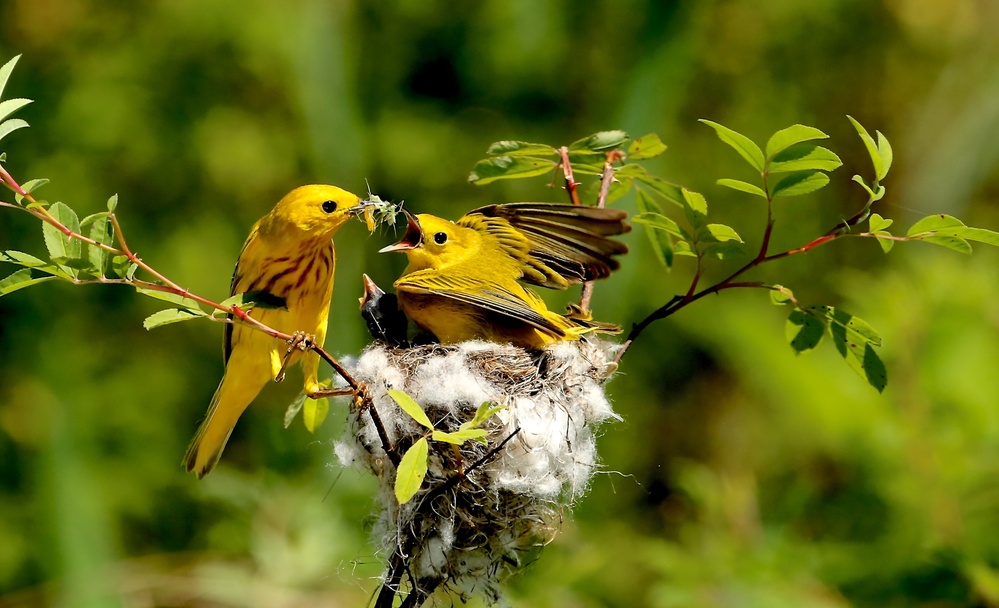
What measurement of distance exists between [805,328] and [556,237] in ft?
2.42

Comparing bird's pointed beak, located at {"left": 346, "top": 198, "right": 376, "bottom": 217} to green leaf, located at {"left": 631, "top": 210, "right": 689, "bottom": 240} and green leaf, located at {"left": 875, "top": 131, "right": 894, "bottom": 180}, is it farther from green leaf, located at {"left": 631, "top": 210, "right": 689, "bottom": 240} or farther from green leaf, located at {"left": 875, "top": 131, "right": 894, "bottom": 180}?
green leaf, located at {"left": 875, "top": 131, "right": 894, "bottom": 180}

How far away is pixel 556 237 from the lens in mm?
2586

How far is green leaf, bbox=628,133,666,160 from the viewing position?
225cm

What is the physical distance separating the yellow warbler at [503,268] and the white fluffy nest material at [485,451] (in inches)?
4.6

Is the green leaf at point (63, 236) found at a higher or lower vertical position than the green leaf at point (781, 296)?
higher

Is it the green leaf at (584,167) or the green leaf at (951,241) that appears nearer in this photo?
the green leaf at (951,241)

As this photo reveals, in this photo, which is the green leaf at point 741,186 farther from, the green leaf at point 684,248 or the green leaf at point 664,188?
the green leaf at point 664,188

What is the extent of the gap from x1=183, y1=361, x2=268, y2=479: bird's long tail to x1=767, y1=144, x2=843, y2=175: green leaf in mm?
1616

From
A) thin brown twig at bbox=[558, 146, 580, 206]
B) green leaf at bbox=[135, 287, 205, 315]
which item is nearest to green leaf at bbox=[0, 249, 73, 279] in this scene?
green leaf at bbox=[135, 287, 205, 315]

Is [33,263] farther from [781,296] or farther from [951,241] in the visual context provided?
[951,241]

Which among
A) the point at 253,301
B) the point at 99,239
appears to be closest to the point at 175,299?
the point at 99,239

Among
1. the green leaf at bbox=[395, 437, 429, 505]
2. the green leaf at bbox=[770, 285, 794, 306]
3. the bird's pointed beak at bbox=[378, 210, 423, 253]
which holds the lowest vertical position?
the bird's pointed beak at bbox=[378, 210, 423, 253]

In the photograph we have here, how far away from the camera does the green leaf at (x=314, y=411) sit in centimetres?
231

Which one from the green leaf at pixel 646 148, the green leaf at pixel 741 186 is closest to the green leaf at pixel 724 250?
the green leaf at pixel 741 186
